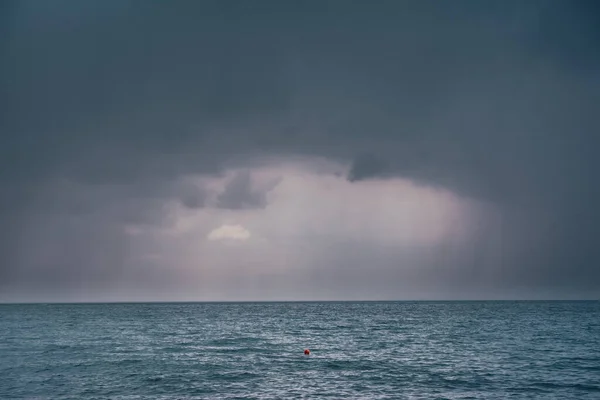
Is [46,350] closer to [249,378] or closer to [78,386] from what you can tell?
[78,386]

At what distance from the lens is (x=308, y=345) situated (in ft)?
238

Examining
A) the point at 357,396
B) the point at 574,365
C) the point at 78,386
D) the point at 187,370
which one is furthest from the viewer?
the point at 574,365

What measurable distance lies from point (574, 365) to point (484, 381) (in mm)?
15801

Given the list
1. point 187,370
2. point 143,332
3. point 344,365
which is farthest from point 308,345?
point 143,332

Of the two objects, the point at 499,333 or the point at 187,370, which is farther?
the point at 499,333

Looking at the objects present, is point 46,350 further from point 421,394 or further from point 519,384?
point 519,384

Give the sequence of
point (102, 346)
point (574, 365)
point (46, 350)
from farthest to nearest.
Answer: point (102, 346) < point (46, 350) < point (574, 365)

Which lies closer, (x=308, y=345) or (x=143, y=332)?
(x=308, y=345)

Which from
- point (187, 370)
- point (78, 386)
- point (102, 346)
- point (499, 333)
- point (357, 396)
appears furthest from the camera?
point (499, 333)

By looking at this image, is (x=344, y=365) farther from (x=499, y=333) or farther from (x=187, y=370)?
(x=499, y=333)

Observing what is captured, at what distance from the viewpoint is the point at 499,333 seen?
90562mm

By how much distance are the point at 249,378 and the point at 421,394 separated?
15.8 meters

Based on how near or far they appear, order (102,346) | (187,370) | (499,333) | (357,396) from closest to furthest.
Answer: (357,396)
(187,370)
(102,346)
(499,333)

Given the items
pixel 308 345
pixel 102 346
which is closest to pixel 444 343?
pixel 308 345
